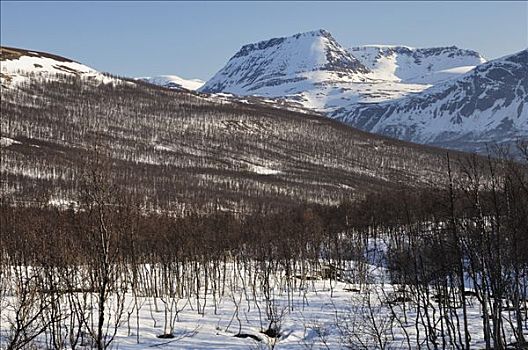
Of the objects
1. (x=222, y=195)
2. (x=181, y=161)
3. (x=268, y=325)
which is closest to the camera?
(x=268, y=325)

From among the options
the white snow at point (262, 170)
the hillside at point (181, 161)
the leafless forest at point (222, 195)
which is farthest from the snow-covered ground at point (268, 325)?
the white snow at point (262, 170)

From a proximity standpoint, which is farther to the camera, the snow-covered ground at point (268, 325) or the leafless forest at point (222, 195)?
the leafless forest at point (222, 195)

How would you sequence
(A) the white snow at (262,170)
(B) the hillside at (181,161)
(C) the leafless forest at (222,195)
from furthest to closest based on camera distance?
(A) the white snow at (262,170), (B) the hillside at (181,161), (C) the leafless forest at (222,195)

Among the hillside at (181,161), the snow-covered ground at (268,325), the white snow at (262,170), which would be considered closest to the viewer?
the snow-covered ground at (268,325)

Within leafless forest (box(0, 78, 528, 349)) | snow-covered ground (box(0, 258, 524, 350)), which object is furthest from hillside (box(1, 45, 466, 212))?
snow-covered ground (box(0, 258, 524, 350))

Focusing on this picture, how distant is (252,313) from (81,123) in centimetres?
16577

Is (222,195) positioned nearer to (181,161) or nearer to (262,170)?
(181,161)

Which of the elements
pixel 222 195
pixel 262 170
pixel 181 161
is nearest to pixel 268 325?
pixel 222 195

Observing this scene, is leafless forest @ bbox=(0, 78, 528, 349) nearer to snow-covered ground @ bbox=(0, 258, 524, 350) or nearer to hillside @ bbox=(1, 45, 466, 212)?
snow-covered ground @ bbox=(0, 258, 524, 350)

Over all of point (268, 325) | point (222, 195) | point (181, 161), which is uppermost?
point (181, 161)

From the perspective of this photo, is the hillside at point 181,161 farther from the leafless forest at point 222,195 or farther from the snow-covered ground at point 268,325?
the snow-covered ground at point 268,325

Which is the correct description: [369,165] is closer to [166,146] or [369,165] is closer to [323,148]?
[323,148]

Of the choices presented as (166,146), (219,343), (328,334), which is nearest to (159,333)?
(219,343)

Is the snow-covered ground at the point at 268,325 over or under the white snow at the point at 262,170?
under
